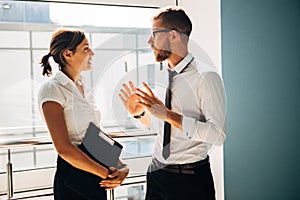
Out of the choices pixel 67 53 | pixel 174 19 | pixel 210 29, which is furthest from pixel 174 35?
pixel 210 29

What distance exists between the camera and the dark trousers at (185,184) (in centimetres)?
153

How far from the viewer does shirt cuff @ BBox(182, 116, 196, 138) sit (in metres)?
1.42

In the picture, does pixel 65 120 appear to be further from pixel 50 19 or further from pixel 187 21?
pixel 50 19

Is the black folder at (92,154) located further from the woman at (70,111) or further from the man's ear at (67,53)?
the man's ear at (67,53)

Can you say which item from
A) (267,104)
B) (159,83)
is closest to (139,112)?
(159,83)

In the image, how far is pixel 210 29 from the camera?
2414 millimetres

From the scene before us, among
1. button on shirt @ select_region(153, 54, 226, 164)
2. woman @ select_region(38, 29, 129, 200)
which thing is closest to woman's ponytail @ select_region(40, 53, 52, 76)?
woman @ select_region(38, 29, 129, 200)

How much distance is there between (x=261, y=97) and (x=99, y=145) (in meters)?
1.36

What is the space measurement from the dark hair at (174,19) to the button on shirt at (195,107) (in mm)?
112

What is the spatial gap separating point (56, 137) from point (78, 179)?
193 mm

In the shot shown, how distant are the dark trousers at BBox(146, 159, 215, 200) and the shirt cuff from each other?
0.60 ft

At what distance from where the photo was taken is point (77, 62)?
1.47 metres

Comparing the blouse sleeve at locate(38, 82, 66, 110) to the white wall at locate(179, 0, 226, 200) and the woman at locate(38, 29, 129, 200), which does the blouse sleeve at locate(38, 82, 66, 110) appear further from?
the white wall at locate(179, 0, 226, 200)

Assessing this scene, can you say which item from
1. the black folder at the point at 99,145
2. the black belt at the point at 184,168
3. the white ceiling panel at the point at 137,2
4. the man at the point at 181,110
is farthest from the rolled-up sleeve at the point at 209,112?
the white ceiling panel at the point at 137,2
